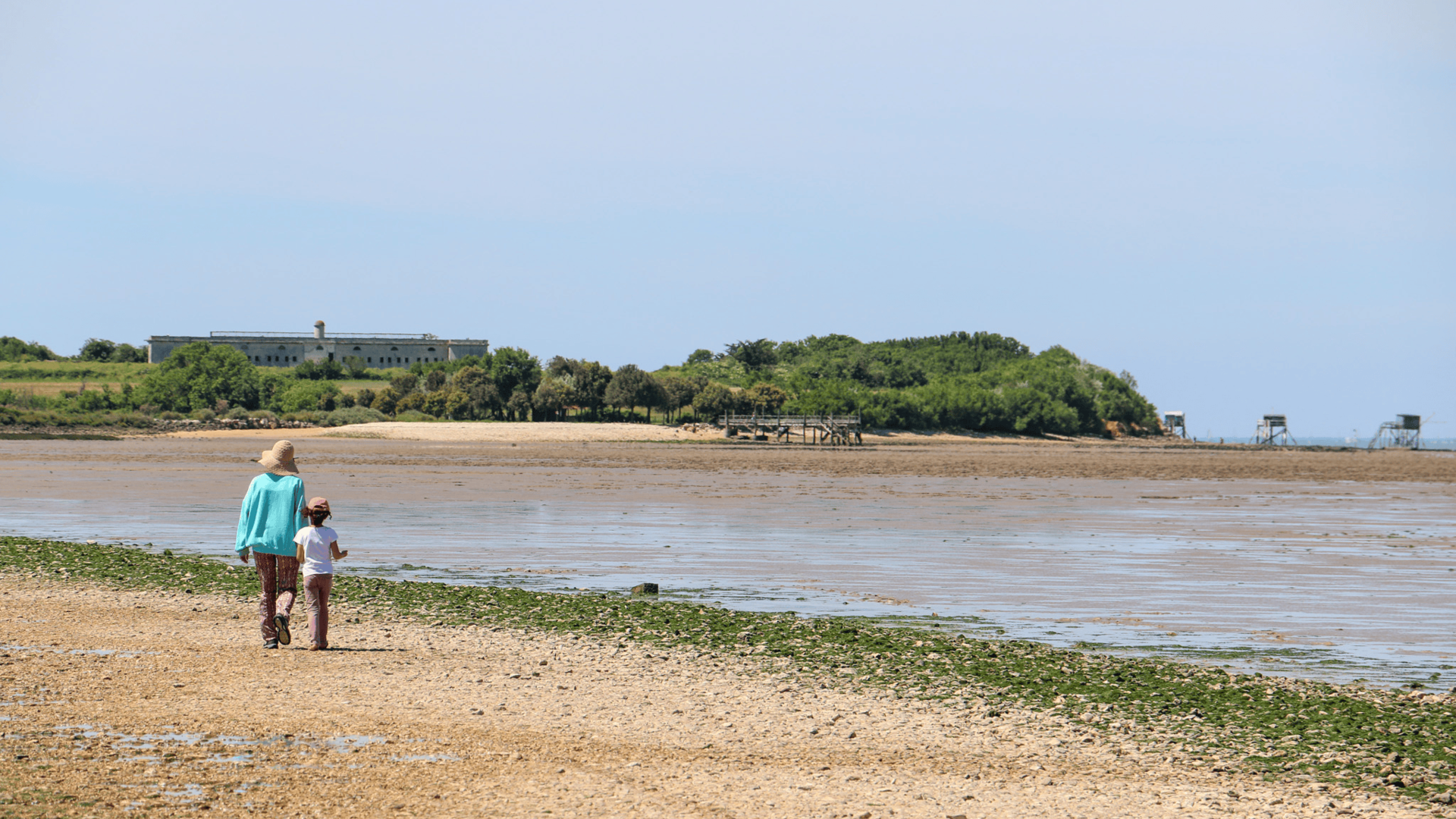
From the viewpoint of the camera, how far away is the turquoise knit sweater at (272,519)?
12.7 metres

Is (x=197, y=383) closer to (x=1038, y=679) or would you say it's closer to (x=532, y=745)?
(x=1038, y=679)

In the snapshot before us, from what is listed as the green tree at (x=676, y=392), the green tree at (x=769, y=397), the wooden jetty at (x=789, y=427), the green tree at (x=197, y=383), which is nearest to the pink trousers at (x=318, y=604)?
the wooden jetty at (x=789, y=427)

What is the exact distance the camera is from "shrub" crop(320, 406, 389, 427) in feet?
367

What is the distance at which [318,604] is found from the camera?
496 inches

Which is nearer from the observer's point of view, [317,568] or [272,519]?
[317,568]

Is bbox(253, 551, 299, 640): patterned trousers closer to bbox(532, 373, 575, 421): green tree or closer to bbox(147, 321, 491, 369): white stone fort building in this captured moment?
bbox(532, 373, 575, 421): green tree

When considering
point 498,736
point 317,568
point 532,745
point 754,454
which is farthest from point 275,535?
point 754,454

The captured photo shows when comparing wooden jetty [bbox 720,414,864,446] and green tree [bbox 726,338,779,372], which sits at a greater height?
green tree [bbox 726,338,779,372]

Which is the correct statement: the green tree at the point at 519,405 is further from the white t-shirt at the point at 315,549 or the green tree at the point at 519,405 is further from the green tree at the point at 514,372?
the white t-shirt at the point at 315,549

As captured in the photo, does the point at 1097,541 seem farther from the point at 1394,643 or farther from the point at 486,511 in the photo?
the point at 486,511

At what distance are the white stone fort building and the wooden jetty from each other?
60.2 m

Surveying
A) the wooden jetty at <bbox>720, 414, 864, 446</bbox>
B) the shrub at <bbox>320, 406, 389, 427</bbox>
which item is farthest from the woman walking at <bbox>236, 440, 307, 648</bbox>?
the shrub at <bbox>320, 406, 389, 427</bbox>

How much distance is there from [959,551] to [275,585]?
48.5 feet

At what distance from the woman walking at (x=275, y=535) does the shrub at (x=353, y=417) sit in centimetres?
10115
